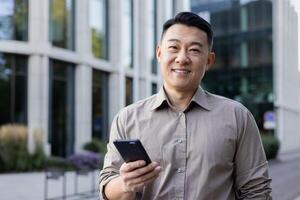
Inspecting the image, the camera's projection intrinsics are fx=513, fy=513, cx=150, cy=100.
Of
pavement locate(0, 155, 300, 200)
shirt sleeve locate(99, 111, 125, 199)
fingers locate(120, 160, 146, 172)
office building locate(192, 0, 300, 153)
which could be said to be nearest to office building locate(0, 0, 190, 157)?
pavement locate(0, 155, 300, 200)

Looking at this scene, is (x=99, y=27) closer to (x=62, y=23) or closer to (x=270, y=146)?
(x=62, y=23)

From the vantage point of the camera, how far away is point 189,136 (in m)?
2.29

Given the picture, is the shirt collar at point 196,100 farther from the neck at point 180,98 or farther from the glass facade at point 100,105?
the glass facade at point 100,105

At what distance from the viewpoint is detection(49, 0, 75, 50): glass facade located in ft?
86.2

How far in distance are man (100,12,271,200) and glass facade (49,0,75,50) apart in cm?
2424

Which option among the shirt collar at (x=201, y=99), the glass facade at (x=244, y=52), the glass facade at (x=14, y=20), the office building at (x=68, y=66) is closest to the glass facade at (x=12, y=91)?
the office building at (x=68, y=66)

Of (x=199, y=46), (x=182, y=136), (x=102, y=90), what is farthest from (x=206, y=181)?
(x=102, y=90)

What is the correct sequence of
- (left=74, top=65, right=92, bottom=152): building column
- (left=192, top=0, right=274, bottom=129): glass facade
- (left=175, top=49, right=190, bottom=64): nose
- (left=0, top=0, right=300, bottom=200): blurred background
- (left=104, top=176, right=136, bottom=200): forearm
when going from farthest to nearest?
1. (left=192, top=0, right=274, bottom=129): glass facade
2. (left=74, top=65, right=92, bottom=152): building column
3. (left=0, top=0, right=300, bottom=200): blurred background
4. (left=175, top=49, right=190, bottom=64): nose
5. (left=104, top=176, right=136, bottom=200): forearm

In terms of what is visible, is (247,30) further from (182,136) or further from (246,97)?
(182,136)

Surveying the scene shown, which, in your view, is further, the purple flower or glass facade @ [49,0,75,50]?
glass facade @ [49,0,75,50]

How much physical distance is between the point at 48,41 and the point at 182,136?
23701 mm

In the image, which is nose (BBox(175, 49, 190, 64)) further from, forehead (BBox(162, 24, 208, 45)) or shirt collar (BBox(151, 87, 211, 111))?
shirt collar (BBox(151, 87, 211, 111))

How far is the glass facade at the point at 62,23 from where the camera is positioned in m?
26.3

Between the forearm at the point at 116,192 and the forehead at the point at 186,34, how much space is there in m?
0.69
